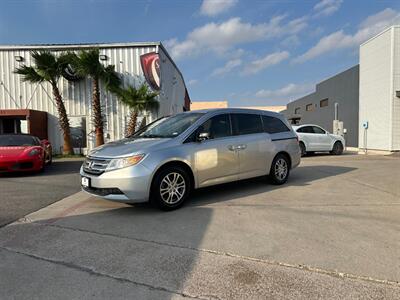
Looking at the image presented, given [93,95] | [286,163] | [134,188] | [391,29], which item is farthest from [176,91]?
[134,188]

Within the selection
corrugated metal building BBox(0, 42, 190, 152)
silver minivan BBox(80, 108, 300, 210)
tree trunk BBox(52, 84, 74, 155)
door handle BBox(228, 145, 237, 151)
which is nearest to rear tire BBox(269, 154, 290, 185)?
silver minivan BBox(80, 108, 300, 210)

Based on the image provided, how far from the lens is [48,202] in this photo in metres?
6.27

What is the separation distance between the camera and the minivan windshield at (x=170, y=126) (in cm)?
594

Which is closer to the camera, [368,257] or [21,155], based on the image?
[368,257]

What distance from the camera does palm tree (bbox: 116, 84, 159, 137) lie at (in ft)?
55.9

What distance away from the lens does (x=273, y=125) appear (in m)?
7.56

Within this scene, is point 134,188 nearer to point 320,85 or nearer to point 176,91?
point 176,91

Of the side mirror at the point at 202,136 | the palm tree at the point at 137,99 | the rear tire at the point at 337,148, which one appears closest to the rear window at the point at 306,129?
the rear tire at the point at 337,148

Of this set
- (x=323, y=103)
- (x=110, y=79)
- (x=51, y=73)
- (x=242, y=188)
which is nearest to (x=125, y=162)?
(x=242, y=188)

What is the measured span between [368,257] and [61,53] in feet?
59.4

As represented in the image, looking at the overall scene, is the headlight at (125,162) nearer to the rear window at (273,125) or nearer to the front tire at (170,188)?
the front tire at (170,188)

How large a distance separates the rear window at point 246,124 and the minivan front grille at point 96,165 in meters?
2.65

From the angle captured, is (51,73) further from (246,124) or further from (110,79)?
(246,124)

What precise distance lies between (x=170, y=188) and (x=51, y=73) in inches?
556
